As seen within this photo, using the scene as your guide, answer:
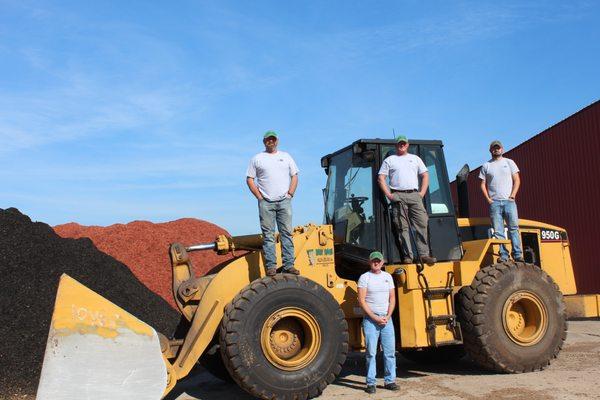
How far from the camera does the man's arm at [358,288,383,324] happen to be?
250 inches

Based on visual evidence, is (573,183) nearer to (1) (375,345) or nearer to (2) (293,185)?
(1) (375,345)

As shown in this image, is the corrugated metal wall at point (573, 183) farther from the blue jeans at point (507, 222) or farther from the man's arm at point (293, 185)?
the man's arm at point (293, 185)

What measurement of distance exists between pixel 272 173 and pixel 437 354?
12.1 ft

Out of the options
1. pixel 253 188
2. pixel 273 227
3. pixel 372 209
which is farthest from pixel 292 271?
pixel 372 209

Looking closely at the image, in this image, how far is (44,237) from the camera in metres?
10.7

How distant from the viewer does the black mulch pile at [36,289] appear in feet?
23.6

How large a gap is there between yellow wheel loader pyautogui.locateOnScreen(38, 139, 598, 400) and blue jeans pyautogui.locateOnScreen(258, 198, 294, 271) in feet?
0.85

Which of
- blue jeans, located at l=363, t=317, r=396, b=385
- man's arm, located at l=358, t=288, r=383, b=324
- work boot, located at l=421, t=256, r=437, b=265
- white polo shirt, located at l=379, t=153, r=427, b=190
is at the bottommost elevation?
blue jeans, located at l=363, t=317, r=396, b=385

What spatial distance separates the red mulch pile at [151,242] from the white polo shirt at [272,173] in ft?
37.6

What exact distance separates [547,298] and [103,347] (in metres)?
5.10

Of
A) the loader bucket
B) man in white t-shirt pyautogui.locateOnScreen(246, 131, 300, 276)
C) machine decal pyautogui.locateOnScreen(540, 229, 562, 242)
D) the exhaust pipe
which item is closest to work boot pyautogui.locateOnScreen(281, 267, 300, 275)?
man in white t-shirt pyautogui.locateOnScreen(246, 131, 300, 276)

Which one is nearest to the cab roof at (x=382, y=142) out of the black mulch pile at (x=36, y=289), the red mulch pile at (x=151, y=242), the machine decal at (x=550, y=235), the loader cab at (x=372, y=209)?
the loader cab at (x=372, y=209)

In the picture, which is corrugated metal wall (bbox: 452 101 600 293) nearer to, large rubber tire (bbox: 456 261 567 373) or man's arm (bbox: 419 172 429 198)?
large rubber tire (bbox: 456 261 567 373)

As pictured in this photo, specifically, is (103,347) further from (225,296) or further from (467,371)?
(467,371)
